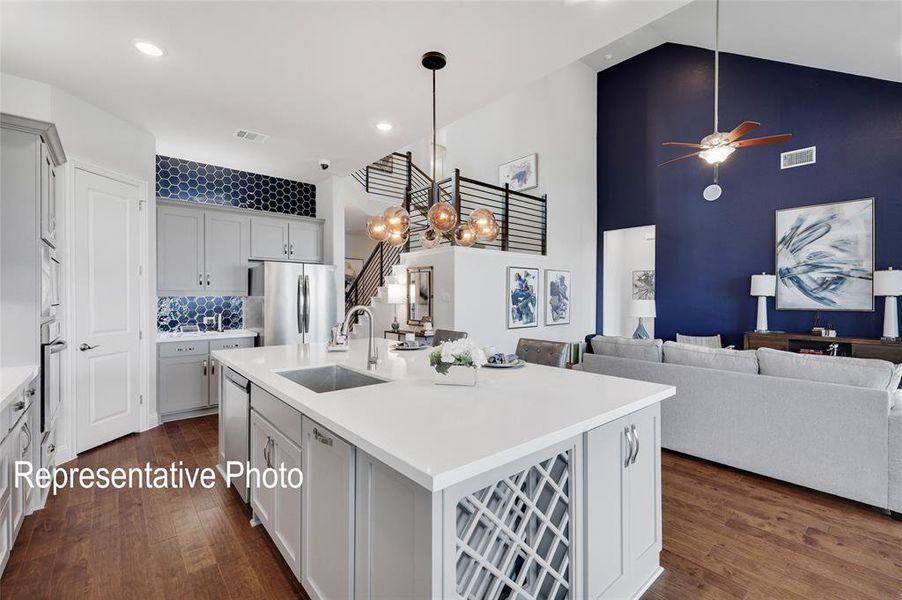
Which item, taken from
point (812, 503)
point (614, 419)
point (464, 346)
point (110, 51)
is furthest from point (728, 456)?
point (110, 51)

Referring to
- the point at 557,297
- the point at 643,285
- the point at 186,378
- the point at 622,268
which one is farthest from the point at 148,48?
the point at 643,285

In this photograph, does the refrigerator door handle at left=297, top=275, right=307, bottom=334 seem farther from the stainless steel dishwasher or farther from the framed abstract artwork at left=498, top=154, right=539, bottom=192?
the framed abstract artwork at left=498, top=154, right=539, bottom=192

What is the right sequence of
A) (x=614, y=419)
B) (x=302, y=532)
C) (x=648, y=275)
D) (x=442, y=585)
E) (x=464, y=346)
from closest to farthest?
(x=442, y=585) < (x=614, y=419) < (x=302, y=532) < (x=464, y=346) < (x=648, y=275)

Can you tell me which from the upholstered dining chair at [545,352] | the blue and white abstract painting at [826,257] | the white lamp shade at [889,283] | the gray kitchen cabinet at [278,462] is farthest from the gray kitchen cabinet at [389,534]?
the blue and white abstract painting at [826,257]

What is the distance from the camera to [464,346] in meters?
A: 1.83

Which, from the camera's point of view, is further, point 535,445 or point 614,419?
point 614,419

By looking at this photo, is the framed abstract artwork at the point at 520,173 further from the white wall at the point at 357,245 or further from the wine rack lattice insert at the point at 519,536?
the wine rack lattice insert at the point at 519,536

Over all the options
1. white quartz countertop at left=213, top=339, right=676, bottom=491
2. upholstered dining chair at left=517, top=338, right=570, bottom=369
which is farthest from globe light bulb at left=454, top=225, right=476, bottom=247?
white quartz countertop at left=213, top=339, right=676, bottom=491

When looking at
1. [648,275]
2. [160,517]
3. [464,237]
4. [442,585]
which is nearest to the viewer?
[442,585]

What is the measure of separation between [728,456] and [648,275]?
191 inches

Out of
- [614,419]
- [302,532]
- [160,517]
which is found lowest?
[160,517]

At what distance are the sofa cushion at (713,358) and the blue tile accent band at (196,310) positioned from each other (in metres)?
4.84

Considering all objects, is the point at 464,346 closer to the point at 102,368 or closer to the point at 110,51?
the point at 110,51

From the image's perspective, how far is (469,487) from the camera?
111 centimetres
